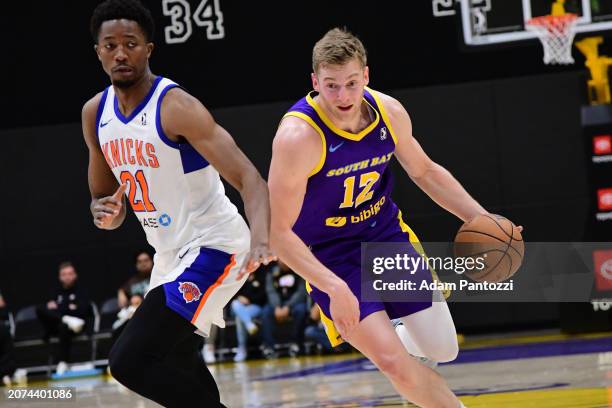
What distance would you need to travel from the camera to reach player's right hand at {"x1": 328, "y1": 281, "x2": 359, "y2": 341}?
4539 mm

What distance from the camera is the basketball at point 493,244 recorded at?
5.17 m

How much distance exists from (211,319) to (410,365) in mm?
916

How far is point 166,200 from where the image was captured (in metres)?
4.79

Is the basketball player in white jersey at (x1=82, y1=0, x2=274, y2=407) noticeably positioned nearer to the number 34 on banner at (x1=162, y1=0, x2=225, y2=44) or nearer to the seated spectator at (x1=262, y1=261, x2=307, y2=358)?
the seated spectator at (x1=262, y1=261, x2=307, y2=358)

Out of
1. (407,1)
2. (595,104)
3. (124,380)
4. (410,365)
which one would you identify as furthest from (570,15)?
(124,380)

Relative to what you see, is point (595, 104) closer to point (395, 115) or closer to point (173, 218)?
point (395, 115)

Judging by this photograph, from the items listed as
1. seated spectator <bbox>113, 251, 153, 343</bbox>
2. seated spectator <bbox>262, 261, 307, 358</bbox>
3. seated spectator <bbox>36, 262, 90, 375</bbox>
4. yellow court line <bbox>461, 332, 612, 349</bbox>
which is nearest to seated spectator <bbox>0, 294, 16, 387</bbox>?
seated spectator <bbox>36, 262, 90, 375</bbox>

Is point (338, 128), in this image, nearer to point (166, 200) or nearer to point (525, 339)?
point (166, 200)

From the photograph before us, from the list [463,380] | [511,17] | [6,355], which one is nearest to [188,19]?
[511,17]

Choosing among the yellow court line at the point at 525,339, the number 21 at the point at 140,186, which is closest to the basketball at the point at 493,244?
the number 21 at the point at 140,186

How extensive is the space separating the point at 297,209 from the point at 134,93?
92 centimetres

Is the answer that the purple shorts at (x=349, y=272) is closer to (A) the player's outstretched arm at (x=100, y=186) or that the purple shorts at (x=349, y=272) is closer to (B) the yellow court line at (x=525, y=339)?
(A) the player's outstretched arm at (x=100, y=186)

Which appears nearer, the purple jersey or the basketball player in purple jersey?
the basketball player in purple jersey

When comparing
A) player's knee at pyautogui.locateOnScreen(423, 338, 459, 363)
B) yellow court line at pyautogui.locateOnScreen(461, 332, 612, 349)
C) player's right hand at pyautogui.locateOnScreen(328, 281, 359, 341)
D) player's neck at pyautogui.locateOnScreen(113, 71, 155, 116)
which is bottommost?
yellow court line at pyautogui.locateOnScreen(461, 332, 612, 349)
